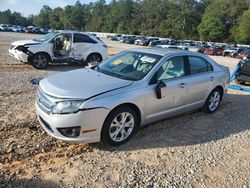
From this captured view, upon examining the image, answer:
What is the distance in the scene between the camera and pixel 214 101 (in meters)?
6.90

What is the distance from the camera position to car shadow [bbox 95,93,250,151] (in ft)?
16.6

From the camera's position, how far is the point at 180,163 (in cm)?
445

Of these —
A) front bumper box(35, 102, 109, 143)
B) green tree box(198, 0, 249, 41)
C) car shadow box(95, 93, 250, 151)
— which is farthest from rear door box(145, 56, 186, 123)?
green tree box(198, 0, 249, 41)

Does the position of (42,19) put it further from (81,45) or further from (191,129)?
(191,129)

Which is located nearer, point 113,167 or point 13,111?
point 113,167

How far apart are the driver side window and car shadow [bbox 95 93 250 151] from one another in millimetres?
1016

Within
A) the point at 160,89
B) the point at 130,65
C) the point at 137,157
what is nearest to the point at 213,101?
the point at 160,89

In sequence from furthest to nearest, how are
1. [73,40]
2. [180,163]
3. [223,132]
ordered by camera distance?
[73,40], [223,132], [180,163]

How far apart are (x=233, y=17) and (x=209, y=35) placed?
31.4 ft

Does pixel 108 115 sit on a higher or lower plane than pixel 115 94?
lower

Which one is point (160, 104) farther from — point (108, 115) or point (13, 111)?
point (13, 111)

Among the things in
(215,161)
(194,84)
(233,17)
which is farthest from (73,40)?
(233,17)

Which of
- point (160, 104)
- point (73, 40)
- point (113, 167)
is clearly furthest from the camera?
point (73, 40)

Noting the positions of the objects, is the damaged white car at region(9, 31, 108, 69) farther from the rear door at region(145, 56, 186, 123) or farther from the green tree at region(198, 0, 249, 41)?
the green tree at region(198, 0, 249, 41)
